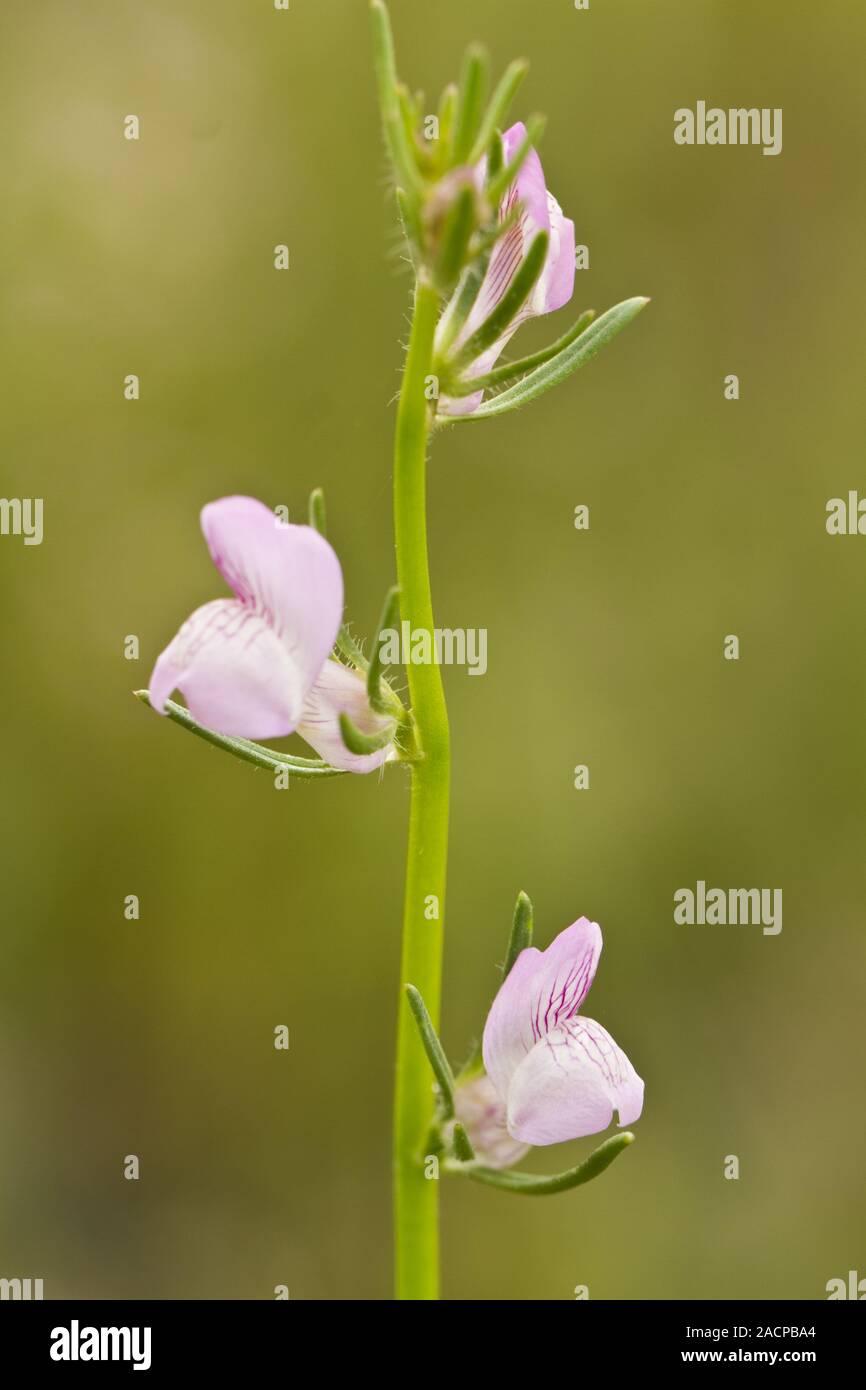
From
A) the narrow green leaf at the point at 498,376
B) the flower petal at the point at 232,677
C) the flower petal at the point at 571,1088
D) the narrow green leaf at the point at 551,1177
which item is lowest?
the narrow green leaf at the point at 551,1177

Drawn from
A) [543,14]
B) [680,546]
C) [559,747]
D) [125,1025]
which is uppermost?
[543,14]

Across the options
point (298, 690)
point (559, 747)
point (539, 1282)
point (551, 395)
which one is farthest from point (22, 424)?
point (298, 690)

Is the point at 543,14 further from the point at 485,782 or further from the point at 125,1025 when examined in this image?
the point at 125,1025

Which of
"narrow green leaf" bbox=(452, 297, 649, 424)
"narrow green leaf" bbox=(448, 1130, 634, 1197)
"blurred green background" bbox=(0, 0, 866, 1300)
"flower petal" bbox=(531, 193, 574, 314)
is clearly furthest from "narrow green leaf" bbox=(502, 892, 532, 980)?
"blurred green background" bbox=(0, 0, 866, 1300)

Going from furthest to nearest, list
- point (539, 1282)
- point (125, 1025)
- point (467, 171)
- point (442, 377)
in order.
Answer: point (125, 1025) < point (539, 1282) < point (442, 377) < point (467, 171)

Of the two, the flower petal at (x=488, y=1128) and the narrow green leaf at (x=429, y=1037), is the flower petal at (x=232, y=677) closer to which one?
the narrow green leaf at (x=429, y=1037)

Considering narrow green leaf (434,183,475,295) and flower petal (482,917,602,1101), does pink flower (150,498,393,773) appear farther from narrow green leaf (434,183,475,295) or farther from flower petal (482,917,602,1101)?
flower petal (482,917,602,1101)

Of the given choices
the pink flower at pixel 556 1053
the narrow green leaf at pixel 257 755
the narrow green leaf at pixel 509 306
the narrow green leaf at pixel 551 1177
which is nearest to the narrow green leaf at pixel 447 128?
the narrow green leaf at pixel 509 306
